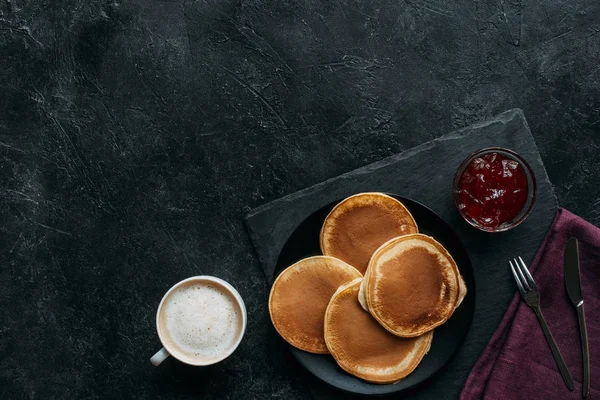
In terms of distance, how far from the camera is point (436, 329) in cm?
239

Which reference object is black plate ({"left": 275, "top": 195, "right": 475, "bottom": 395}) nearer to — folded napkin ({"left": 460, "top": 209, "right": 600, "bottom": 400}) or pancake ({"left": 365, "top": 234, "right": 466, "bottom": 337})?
pancake ({"left": 365, "top": 234, "right": 466, "bottom": 337})

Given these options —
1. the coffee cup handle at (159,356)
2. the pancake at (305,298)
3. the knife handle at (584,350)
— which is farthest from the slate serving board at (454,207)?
the coffee cup handle at (159,356)

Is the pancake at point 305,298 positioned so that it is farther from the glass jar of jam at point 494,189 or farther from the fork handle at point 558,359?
the fork handle at point 558,359

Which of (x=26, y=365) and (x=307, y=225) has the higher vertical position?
(x=307, y=225)

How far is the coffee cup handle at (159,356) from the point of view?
7.58ft

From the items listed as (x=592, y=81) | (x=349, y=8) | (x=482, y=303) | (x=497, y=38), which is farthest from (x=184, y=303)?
(x=592, y=81)

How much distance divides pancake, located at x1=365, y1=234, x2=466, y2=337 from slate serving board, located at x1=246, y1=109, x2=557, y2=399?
0.19 meters

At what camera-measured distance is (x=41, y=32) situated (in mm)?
2576

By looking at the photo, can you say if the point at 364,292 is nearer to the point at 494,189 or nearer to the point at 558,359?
the point at 494,189

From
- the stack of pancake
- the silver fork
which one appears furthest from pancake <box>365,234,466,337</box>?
the silver fork

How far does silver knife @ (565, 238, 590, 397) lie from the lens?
2.40 meters

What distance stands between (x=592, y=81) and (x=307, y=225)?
1.25 m

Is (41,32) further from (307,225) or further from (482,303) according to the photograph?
(482,303)

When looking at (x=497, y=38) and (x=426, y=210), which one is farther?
(x=497, y=38)
